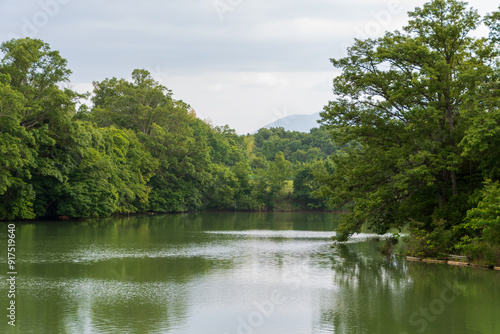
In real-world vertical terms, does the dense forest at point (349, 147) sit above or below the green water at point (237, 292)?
above

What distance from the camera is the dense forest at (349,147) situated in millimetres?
23094

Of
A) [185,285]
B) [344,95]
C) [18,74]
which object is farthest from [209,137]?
[185,285]

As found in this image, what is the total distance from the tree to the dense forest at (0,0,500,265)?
65 millimetres

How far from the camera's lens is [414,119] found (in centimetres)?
2456

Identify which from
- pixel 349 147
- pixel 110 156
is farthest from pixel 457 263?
pixel 110 156

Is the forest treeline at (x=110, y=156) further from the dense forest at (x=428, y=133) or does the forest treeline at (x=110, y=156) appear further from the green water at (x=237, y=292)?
the dense forest at (x=428, y=133)

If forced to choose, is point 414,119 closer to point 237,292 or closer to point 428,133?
point 428,133

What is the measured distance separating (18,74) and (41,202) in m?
11.0

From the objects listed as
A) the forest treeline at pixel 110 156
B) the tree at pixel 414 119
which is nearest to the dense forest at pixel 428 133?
the tree at pixel 414 119

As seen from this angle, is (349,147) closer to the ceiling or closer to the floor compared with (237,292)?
closer to the ceiling

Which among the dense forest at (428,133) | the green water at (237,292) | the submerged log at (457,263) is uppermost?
the dense forest at (428,133)

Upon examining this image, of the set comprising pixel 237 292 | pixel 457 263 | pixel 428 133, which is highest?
pixel 428 133

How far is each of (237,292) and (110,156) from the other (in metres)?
41.0

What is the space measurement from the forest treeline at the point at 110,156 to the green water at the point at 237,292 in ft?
52.7
